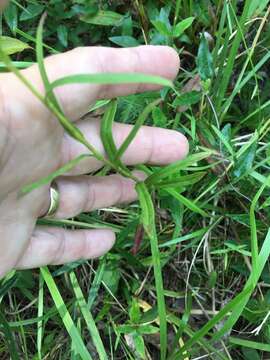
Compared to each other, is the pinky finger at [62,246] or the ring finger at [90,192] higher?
the ring finger at [90,192]

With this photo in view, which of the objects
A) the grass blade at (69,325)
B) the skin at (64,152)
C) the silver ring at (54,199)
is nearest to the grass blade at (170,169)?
the skin at (64,152)

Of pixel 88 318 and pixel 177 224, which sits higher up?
pixel 177 224

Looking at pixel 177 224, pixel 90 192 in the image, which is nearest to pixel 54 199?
pixel 90 192

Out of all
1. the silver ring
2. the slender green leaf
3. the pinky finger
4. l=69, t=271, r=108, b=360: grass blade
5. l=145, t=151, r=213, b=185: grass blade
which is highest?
the slender green leaf

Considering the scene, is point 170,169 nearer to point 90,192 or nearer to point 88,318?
point 90,192

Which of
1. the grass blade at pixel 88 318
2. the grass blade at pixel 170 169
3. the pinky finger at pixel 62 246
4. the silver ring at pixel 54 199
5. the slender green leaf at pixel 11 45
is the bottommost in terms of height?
the grass blade at pixel 88 318

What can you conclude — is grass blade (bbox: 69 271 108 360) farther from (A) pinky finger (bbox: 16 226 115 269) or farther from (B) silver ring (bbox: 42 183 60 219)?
(B) silver ring (bbox: 42 183 60 219)

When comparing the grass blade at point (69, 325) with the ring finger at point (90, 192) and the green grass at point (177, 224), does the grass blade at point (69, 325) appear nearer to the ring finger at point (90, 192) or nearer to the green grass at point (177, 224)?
the green grass at point (177, 224)

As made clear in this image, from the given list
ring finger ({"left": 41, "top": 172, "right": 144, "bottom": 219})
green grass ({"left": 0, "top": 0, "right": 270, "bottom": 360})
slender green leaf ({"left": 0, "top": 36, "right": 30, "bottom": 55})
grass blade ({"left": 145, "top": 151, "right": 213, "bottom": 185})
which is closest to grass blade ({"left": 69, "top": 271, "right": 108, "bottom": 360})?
green grass ({"left": 0, "top": 0, "right": 270, "bottom": 360})
